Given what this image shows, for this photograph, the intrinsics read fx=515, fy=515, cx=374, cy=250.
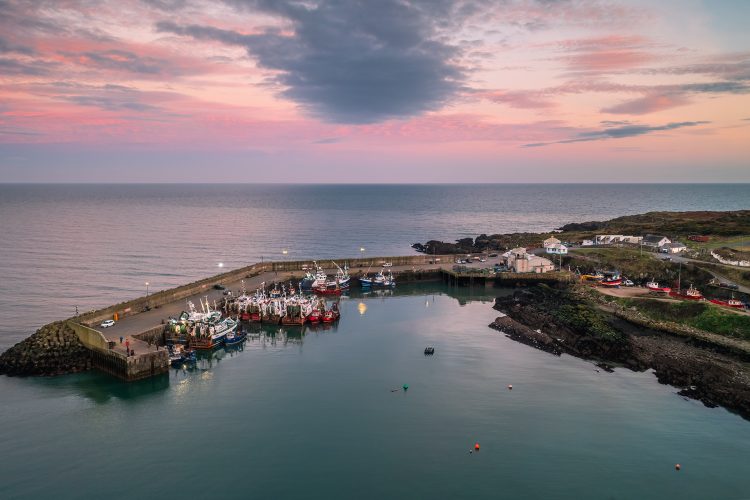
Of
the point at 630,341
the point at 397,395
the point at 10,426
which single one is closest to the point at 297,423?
the point at 397,395

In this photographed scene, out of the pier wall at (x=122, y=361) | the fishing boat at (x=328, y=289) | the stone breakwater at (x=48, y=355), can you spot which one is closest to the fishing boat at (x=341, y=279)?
the fishing boat at (x=328, y=289)

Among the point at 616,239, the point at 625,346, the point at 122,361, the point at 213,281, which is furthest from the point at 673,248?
the point at 122,361

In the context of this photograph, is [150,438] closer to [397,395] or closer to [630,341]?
[397,395]

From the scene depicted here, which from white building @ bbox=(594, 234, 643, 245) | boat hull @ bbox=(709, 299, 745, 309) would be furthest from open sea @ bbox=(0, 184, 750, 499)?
white building @ bbox=(594, 234, 643, 245)

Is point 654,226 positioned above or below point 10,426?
above

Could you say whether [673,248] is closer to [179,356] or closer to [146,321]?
[179,356]

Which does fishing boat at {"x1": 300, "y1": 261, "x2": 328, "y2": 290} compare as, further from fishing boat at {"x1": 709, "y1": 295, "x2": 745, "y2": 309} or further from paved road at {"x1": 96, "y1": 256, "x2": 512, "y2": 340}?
fishing boat at {"x1": 709, "y1": 295, "x2": 745, "y2": 309}
